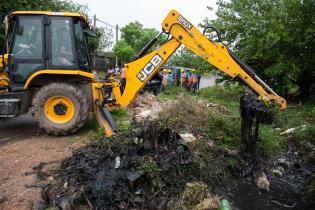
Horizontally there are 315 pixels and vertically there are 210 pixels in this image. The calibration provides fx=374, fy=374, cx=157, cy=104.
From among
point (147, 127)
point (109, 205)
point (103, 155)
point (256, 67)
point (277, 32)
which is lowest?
point (109, 205)

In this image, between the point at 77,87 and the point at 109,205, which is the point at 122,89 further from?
the point at 109,205

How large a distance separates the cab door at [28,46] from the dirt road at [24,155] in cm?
137

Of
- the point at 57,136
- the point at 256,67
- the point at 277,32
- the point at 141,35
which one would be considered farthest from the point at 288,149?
the point at 141,35

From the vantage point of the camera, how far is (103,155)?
17.6 ft

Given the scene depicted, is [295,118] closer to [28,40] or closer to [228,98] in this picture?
[228,98]

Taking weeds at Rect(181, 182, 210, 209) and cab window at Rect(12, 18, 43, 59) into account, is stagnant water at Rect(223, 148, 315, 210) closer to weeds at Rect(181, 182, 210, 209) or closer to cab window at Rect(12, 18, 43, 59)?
weeds at Rect(181, 182, 210, 209)

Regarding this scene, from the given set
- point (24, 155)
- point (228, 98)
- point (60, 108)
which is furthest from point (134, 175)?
point (228, 98)

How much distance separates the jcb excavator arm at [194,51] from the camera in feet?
22.7

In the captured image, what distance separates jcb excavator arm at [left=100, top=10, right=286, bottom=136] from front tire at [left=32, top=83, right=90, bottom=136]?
889mm

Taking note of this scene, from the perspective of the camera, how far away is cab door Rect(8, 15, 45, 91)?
24.4 ft

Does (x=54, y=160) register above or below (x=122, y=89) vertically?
below

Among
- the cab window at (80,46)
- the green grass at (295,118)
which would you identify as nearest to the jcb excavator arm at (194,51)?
the cab window at (80,46)

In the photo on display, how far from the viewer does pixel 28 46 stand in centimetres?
748

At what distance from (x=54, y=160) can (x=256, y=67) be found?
10.1m
